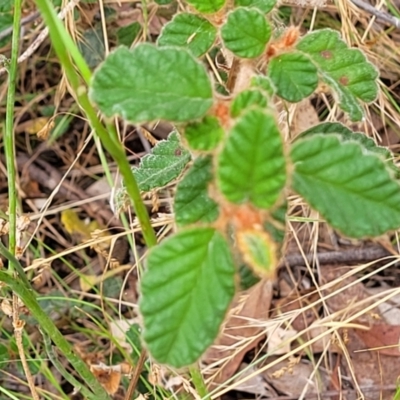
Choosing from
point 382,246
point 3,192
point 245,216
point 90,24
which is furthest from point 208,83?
point 3,192

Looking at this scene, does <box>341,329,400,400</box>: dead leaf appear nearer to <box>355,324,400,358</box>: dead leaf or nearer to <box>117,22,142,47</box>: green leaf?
<box>355,324,400,358</box>: dead leaf

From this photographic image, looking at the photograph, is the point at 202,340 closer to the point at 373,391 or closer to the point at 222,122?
the point at 222,122

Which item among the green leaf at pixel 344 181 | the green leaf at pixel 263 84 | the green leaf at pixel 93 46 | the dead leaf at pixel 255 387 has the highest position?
the green leaf at pixel 263 84

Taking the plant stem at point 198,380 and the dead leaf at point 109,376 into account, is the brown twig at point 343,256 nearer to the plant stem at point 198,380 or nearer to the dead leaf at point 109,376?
the dead leaf at point 109,376

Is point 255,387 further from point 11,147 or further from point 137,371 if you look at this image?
point 11,147

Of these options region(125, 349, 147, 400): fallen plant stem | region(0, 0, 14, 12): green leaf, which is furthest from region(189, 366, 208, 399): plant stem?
region(0, 0, 14, 12): green leaf

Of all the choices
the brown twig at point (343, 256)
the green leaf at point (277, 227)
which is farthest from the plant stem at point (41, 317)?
the brown twig at point (343, 256)

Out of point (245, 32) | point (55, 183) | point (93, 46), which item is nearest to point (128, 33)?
point (93, 46)
